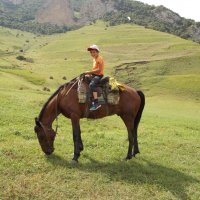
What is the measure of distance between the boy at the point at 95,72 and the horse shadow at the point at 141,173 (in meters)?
2.03

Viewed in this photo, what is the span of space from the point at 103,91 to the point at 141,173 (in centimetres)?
310

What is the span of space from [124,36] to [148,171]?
101 meters

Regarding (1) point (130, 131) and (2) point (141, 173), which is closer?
(2) point (141, 173)

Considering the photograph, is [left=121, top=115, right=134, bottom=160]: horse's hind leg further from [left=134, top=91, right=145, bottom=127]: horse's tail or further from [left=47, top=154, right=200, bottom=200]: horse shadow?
[left=134, top=91, right=145, bottom=127]: horse's tail

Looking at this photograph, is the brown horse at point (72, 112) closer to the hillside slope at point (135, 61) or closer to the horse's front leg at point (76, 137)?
the horse's front leg at point (76, 137)

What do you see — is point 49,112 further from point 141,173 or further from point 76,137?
point 141,173

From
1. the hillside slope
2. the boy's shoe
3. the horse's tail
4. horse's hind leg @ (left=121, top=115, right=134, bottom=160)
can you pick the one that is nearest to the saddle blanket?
the boy's shoe

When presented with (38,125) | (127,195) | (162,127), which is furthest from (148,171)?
(162,127)

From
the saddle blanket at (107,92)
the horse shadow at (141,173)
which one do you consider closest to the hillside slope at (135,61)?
the saddle blanket at (107,92)

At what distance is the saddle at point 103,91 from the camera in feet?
45.2

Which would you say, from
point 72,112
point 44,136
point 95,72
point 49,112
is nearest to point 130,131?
point 72,112

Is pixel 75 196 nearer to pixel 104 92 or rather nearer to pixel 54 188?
pixel 54 188

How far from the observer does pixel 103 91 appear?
1407 cm

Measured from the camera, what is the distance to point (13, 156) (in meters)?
13.6
